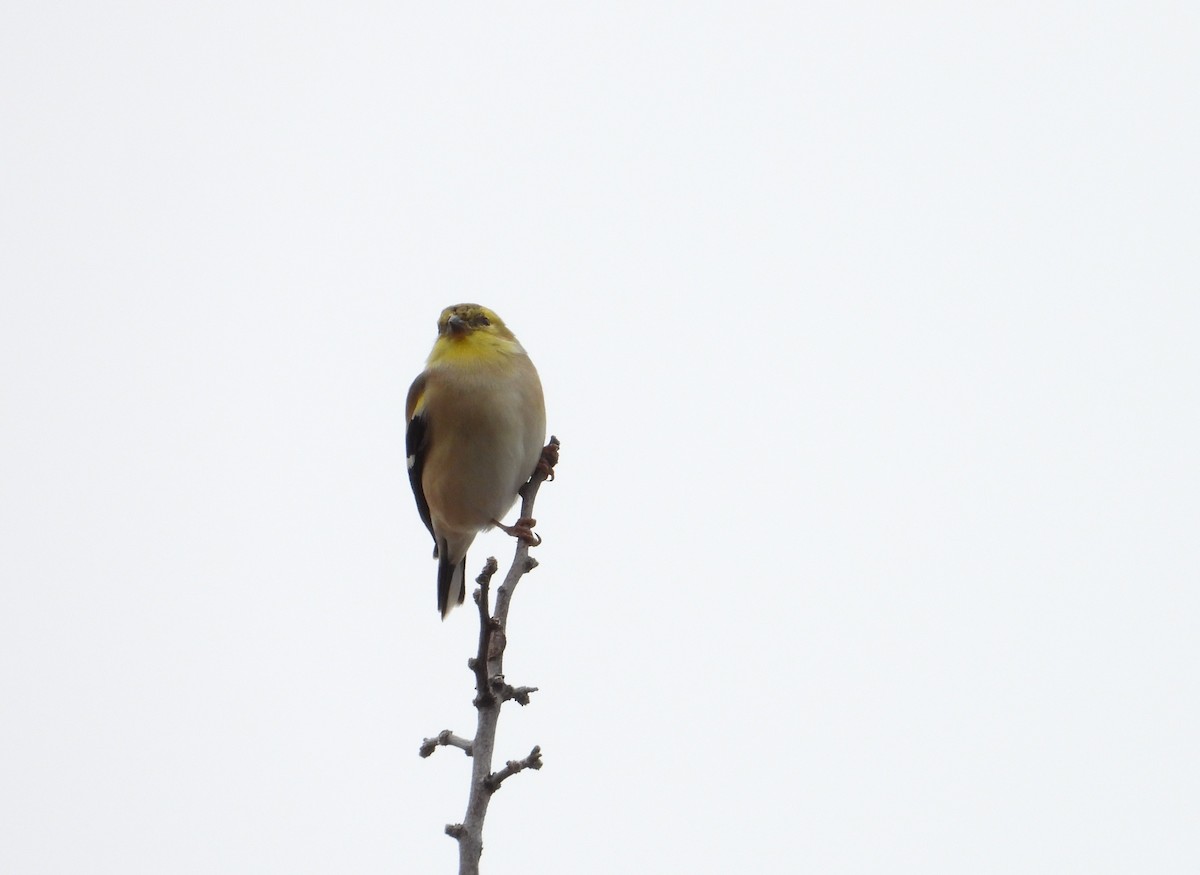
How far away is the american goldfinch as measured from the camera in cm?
586

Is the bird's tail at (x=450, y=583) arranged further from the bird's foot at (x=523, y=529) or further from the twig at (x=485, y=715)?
the twig at (x=485, y=715)

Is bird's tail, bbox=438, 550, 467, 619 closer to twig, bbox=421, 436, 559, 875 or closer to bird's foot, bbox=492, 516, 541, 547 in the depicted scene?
bird's foot, bbox=492, 516, 541, 547

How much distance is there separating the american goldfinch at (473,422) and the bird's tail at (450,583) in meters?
0.33

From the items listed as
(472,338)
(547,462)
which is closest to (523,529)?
(547,462)

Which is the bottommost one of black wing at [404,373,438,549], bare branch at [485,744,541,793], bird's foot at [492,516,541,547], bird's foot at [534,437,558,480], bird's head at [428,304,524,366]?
bare branch at [485,744,541,793]

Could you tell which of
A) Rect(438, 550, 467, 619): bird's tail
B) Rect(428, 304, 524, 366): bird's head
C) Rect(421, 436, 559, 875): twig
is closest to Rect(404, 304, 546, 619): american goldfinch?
Rect(428, 304, 524, 366): bird's head

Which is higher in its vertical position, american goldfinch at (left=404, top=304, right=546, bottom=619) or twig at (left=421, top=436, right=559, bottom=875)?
american goldfinch at (left=404, top=304, right=546, bottom=619)

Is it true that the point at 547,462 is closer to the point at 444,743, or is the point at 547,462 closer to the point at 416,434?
the point at 416,434

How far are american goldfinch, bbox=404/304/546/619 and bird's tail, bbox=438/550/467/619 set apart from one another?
33cm

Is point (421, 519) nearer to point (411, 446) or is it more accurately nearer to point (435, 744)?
point (411, 446)

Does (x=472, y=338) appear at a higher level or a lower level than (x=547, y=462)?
higher

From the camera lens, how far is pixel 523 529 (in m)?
4.00

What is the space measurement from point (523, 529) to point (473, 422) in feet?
6.46

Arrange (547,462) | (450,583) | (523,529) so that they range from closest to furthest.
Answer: (523,529) → (547,462) → (450,583)
